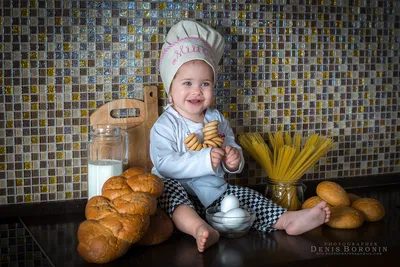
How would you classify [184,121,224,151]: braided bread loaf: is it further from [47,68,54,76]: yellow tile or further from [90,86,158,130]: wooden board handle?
[47,68,54,76]: yellow tile

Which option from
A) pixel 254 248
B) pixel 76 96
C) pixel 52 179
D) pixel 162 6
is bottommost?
pixel 254 248

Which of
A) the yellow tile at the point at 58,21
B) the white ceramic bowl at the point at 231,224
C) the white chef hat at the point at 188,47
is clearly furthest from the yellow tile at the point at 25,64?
the white ceramic bowl at the point at 231,224

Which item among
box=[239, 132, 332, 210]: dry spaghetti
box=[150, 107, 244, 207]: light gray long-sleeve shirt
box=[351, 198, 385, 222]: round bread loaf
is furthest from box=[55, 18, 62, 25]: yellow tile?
box=[351, 198, 385, 222]: round bread loaf

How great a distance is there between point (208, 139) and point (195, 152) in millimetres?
57

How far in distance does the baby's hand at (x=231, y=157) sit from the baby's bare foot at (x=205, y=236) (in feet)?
0.73

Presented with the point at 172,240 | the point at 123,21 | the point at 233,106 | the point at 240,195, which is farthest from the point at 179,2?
the point at 172,240

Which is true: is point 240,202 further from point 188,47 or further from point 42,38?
point 42,38

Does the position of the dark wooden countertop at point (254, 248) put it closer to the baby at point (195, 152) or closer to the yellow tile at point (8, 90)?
the baby at point (195, 152)

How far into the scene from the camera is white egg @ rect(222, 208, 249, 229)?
128 cm

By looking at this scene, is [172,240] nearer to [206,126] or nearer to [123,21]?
[206,126]

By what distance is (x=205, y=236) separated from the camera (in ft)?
3.86

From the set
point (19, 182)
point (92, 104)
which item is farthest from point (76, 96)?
point (19, 182)

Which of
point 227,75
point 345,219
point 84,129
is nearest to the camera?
point 345,219

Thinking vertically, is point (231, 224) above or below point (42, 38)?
below
